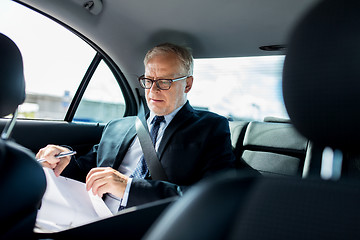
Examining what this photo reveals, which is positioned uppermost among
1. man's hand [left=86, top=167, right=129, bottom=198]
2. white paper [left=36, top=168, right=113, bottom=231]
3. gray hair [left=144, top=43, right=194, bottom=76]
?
gray hair [left=144, top=43, right=194, bottom=76]

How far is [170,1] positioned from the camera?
5.62ft

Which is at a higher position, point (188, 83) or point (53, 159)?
point (188, 83)

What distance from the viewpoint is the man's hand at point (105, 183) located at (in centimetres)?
121

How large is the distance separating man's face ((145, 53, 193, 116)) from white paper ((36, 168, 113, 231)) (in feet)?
2.16

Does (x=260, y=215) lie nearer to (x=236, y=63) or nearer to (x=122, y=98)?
(x=236, y=63)

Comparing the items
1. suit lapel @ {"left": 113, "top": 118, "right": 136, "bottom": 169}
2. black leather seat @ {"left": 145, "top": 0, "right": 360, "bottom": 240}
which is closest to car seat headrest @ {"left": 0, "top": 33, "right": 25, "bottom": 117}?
black leather seat @ {"left": 145, "top": 0, "right": 360, "bottom": 240}

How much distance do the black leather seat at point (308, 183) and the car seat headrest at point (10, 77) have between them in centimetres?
58

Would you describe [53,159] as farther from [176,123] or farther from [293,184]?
[293,184]

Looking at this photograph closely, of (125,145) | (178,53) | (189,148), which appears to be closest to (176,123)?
(189,148)

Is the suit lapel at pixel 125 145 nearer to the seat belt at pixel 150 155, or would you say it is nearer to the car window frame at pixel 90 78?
the seat belt at pixel 150 155

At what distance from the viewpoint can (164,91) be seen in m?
1.70

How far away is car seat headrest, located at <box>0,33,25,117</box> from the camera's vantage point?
2.73 feet

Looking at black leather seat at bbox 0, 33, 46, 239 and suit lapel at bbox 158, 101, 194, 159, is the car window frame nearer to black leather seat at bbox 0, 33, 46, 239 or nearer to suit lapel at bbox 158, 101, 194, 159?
suit lapel at bbox 158, 101, 194, 159

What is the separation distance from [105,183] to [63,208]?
18 centimetres
